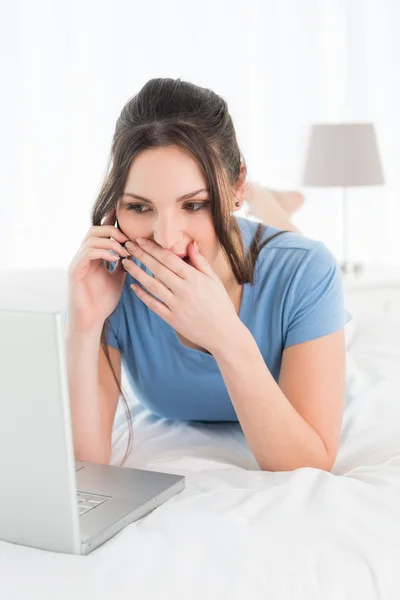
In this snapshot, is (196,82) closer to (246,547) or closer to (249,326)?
(249,326)

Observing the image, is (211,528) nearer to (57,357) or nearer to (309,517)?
(309,517)

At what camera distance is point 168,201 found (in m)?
1.30

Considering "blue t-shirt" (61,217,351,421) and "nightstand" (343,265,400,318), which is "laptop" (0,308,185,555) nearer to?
"blue t-shirt" (61,217,351,421)

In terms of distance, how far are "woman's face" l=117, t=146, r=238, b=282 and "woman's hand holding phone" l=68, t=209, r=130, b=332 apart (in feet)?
0.19

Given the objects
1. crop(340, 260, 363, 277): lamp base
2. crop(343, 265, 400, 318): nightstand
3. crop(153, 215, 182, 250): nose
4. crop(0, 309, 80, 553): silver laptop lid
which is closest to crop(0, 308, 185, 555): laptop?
crop(0, 309, 80, 553): silver laptop lid

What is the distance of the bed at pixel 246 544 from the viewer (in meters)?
0.89

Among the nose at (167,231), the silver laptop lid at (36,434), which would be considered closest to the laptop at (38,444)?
the silver laptop lid at (36,434)

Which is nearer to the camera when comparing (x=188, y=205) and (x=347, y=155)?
(x=188, y=205)

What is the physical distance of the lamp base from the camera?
3119mm

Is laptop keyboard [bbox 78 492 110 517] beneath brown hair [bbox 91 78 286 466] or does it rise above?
beneath

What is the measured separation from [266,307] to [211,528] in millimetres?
567

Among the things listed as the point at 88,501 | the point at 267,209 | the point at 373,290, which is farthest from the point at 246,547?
the point at 373,290

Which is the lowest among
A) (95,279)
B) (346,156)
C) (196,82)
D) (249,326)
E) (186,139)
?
(249,326)

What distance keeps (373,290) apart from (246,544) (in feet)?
6.88
